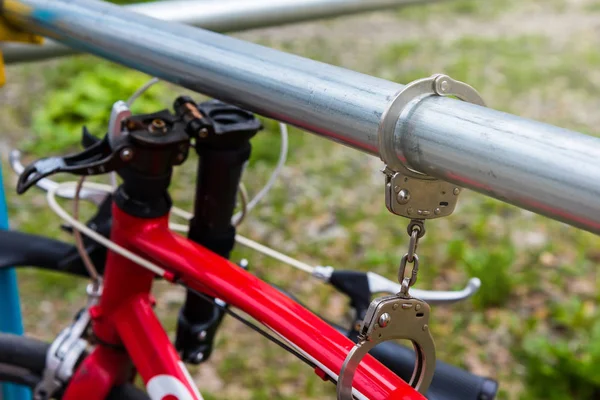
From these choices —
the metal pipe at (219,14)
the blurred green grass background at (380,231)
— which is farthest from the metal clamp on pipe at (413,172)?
the blurred green grass background at (380,231)

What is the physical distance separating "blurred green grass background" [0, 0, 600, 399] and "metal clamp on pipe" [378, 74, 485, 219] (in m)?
1.74

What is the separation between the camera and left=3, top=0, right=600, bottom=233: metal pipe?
0.51m

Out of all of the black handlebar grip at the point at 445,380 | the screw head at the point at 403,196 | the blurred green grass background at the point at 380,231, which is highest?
the screw head at the point at 403,196

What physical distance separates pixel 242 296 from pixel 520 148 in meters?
0.54

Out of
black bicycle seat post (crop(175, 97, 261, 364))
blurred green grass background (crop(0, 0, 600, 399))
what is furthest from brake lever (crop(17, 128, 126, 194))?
blurred green grass background (crop(0, 0, 600, 399))

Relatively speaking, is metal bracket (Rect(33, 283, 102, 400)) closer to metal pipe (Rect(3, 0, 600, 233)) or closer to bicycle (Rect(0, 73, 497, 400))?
bicycle (Rect(0, 73, 497, 400))

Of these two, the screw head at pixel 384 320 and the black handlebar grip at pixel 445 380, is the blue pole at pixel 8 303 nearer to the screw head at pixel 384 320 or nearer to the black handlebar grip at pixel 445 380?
the black handlebar grip at pixel 445 380

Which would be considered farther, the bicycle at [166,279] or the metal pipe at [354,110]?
the bicycle at [166,279]

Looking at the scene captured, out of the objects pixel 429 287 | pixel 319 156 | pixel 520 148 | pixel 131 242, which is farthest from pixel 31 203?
pixel 520 148

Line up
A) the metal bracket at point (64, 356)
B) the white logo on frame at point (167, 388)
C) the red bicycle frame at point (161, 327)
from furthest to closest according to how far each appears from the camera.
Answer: the metal bracket at point (64, 356) < the white logo on frame at point (167, 388) < the red bicycle frame at point (161, 327)

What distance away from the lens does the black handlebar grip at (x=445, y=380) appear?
1.07m

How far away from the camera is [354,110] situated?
66 centimetres

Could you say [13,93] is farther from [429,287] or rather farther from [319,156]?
[429,287]

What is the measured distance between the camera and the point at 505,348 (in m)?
2.53
